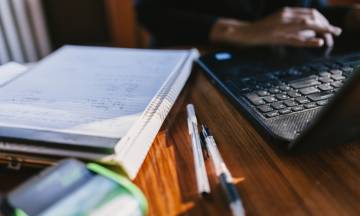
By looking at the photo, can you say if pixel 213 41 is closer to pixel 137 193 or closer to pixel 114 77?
pixel 114 77

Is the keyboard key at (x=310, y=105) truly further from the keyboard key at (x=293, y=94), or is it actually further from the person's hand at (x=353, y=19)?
the person's hand at (x=353, y=19)

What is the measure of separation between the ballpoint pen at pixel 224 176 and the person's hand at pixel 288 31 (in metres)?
0.38

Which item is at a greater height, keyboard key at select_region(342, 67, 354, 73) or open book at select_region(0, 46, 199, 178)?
open book at select_region(0, 46, 199, 178)

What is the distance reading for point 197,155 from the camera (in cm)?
38

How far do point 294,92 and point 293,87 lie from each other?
19 mm

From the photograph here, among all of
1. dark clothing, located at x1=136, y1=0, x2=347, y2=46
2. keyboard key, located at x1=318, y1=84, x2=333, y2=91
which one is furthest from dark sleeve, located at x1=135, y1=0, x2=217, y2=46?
keyboard key, located at x1=318, y1=84, x2=333, y2=91

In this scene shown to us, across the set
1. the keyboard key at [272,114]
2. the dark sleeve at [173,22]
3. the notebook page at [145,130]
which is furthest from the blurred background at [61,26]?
the keyboard key at [272,114]

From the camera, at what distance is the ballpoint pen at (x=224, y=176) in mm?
304

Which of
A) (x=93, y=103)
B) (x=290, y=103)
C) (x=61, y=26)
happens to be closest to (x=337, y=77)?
(x=290, y=103)

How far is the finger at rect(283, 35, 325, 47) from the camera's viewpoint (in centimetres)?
66

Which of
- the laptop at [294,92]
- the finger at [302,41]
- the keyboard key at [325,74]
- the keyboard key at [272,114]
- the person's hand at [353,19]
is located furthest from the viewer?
the person's hand at [353,19]

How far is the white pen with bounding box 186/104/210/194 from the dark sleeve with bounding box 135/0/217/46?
0.41 meters

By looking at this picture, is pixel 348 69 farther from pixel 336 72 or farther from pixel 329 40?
pixel 329 40

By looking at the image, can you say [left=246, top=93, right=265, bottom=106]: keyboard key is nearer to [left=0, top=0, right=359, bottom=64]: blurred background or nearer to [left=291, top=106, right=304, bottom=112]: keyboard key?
[left=291, top=106, right=304, bottom=112]: keyboard key
